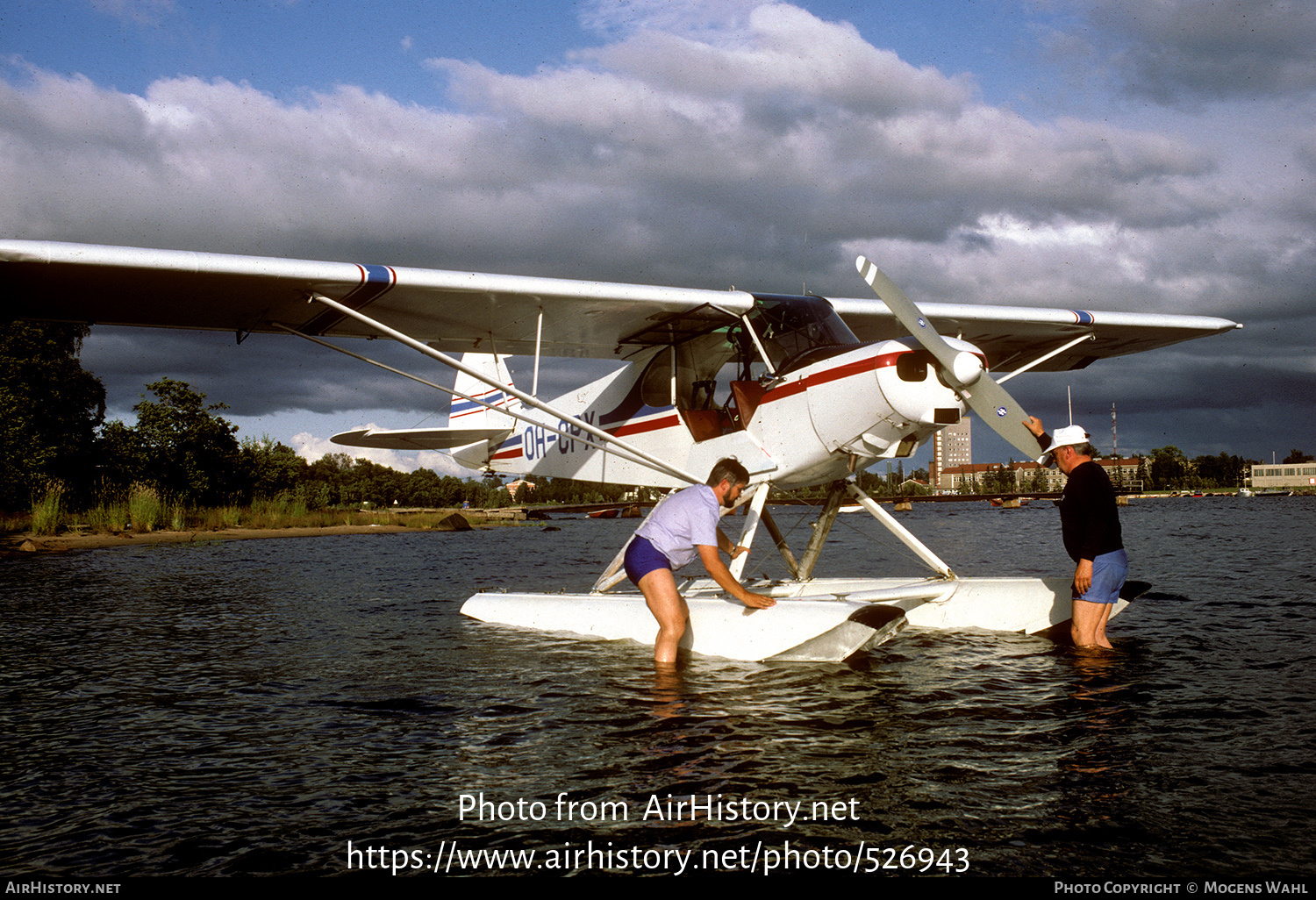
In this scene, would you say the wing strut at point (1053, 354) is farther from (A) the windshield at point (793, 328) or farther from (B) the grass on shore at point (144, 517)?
(B) the grass on shore at point (144, 517)

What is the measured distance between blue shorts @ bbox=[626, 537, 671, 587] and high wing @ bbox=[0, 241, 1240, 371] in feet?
8.71

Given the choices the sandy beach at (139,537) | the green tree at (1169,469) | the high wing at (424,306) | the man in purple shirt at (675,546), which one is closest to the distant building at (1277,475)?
the green tree at (1169,469)

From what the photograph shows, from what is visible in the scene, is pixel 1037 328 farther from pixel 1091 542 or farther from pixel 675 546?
pixel 675 546

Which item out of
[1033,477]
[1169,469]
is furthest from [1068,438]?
[1169,469]

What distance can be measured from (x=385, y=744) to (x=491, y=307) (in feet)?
16.2

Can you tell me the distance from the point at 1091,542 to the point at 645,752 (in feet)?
11.7

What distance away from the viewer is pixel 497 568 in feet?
47.4

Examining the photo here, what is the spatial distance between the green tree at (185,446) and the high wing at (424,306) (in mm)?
25982

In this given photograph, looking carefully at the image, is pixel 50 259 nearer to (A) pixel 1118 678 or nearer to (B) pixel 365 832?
(B) pixel 365 832

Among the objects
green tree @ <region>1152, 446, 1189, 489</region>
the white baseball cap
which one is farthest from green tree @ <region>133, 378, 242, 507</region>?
green tree @ <region>1152, 446, 1189, 489</region>

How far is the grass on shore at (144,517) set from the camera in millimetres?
21391

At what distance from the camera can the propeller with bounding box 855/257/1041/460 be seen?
5754 mm

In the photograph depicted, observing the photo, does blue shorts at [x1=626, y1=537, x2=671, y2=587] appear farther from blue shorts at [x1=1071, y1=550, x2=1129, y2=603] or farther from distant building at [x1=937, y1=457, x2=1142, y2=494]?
distant building at [x1=937, y1=457, x2=1142, y2=494]

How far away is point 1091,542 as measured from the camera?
5.44 metres
